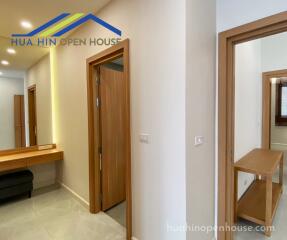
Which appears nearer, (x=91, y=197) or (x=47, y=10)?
(x=47, y=10)

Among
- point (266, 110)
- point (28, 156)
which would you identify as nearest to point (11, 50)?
point (28, 156)

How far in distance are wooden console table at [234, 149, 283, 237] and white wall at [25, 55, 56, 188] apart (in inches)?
125

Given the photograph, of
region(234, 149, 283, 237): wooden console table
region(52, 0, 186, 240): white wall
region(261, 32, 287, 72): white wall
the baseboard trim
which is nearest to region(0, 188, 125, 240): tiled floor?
the baseboard trim

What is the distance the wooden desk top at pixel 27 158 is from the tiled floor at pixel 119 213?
1330 millimetres

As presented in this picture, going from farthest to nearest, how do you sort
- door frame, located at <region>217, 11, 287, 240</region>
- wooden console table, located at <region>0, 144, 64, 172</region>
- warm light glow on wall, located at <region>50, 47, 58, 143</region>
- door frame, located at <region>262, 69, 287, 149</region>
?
1. door frame, located at <region>262, 69, 287, 149</region>
2. warm light glow on wall, located at <region>50, 47, 58, 143</region>
3. wooden console table, located at <region>0, 144, 64, 172</region>
4. door frame, located at <region>217, 11, 287, 240</region>

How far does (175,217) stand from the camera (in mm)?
1514

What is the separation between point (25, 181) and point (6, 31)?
2296 mm

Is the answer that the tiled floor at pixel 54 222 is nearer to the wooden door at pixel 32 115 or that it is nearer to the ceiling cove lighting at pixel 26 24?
the wooden door at pixel 32 115

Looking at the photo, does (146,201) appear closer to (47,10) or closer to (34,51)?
(47,10)

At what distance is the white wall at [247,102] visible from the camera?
2.60 m

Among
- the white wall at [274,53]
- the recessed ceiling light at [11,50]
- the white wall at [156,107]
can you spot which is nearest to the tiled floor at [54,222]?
the white wall at [156,107]

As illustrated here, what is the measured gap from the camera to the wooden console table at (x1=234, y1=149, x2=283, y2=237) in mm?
1987

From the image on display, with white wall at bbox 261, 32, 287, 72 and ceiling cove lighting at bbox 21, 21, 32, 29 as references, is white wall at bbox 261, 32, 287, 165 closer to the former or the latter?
white wall at bbox 261, 32, 287, 72

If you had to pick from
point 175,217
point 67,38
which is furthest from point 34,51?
point 175,217
